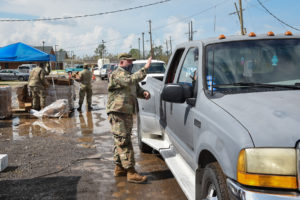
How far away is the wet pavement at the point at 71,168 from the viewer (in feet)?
14.2

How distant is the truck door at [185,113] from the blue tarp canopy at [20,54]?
904 centimetres

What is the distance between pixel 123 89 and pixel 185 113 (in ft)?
4.46

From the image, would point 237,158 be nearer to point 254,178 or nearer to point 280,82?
point 254,178

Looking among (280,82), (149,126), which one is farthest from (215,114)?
(149,126)

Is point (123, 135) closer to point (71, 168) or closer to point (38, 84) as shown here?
point (71, 168)

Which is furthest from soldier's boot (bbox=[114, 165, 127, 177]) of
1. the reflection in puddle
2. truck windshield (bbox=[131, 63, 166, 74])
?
truck windshield (bbox=[131, 63, 166, 74])

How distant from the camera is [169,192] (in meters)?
4.30

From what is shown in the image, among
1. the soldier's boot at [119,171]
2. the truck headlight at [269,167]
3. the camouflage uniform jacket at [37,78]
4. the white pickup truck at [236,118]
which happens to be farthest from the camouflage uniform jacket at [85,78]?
the truck headlight at [269,167]

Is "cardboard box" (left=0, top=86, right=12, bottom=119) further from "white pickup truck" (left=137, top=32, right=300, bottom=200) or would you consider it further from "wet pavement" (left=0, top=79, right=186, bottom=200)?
"white pickup truck" (left=137, top=32, right=300, bottom=200)

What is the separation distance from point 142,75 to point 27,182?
2275mm

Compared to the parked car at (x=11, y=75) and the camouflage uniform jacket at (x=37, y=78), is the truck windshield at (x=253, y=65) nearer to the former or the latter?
the camouflage uniform jacket at (x=37, y=78)

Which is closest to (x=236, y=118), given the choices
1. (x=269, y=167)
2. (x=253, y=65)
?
(x=269, y=167)

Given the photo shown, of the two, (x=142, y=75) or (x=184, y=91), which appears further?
(x=142, y=75)

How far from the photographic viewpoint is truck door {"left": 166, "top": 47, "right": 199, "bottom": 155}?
10.9 ft
